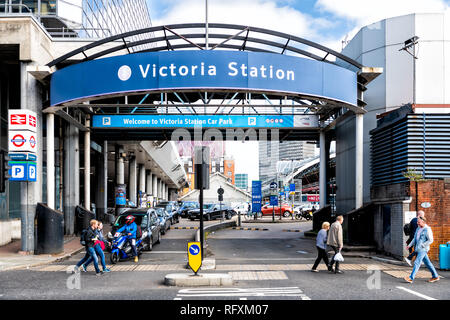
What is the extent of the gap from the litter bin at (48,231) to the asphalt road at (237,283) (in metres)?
0.83

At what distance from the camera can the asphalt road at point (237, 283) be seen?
9664 mm

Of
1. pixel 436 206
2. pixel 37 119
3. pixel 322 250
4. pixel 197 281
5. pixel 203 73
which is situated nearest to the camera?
pixel 197 281

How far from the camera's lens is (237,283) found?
11266mm

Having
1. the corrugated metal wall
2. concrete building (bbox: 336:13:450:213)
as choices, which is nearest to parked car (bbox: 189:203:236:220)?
concrete building (bbox: 336:13:450:213)

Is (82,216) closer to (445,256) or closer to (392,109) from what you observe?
(392,109)

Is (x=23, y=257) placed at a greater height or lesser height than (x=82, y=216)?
lesser

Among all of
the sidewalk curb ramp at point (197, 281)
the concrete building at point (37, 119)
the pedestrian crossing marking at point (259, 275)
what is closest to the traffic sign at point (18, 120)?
the concrete building at point (37, 119)

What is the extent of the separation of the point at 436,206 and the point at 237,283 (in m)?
7.39

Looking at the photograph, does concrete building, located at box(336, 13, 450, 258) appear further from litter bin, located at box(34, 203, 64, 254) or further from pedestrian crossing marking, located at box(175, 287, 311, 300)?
litter bin, located at box(34, 203, 64, 254)

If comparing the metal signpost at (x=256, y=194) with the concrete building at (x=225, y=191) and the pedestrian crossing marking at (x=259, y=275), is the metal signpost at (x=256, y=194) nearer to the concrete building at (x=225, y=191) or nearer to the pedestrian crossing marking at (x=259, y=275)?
the pedestrian crossing marking at (x=259, y=275)

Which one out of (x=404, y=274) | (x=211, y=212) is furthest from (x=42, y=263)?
(x=211, y=212)

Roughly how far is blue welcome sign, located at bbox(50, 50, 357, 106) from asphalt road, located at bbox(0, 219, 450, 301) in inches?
226

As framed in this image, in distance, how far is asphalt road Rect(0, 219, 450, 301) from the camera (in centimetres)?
966

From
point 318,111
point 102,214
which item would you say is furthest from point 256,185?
point 318,111
